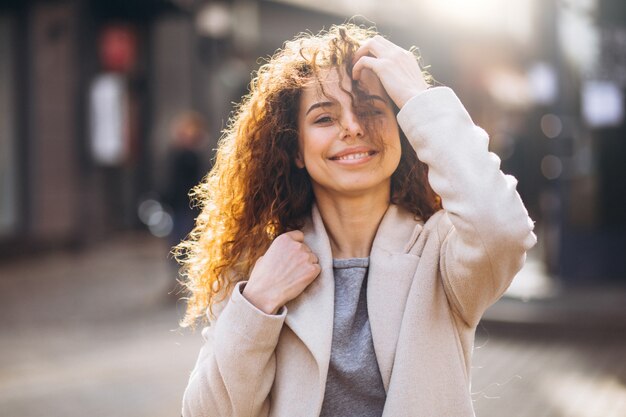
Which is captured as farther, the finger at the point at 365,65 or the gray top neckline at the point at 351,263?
the gray top neckline at the point at 351,263

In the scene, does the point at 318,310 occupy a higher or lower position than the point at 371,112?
lower

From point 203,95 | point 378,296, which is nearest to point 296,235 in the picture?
point 378,296

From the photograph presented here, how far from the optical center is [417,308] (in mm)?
2072

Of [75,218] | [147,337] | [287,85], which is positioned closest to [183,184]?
[147,337]

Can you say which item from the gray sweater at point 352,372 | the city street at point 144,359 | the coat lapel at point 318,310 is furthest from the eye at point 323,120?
the city street at point 144,359

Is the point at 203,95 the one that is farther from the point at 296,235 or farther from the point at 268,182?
the point at 296,235

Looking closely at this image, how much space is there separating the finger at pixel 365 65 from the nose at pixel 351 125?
89 mm

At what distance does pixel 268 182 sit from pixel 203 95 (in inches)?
704

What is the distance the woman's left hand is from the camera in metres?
2.07

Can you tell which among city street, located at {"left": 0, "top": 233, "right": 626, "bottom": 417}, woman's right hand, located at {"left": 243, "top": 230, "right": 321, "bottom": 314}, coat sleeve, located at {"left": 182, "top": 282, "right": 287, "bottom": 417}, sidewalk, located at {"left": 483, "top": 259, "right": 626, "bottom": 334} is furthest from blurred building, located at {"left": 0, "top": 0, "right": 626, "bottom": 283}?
coat sleeve, located at {"left": 182, "top": 282, "right": 287, "bottom": 417}

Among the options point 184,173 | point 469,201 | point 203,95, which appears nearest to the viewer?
point 469,201

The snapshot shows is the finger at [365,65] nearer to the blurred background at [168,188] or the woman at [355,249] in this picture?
the woman at [355,249]

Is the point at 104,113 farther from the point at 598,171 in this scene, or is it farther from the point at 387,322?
the point at 387,322

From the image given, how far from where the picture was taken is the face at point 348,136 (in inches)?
84.2
